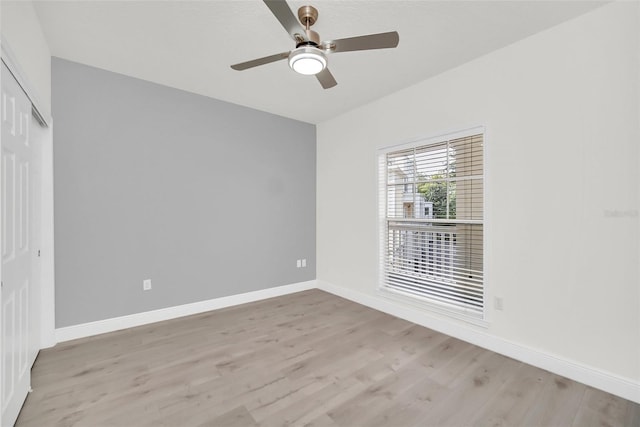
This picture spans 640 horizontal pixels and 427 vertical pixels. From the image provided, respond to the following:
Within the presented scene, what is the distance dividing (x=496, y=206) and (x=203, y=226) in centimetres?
329

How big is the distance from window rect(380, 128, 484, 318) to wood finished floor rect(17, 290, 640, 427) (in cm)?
54

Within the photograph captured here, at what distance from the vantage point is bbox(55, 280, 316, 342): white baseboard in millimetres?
2857

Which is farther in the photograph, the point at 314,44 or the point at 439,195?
the point at 439,195

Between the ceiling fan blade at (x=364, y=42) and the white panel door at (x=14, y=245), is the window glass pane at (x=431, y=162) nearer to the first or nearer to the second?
the ceiling fan blade at (x=364, y=42)

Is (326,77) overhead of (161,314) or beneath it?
overhead

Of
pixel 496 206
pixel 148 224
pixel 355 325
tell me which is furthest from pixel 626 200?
pixel 148 224

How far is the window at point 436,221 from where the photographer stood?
2871 mm

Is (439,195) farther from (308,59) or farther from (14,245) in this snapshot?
(14,245)

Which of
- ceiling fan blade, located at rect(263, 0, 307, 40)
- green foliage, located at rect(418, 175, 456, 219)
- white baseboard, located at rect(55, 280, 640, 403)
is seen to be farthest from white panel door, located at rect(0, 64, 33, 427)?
green foliage, located at rect(418, 175, 456, 219)

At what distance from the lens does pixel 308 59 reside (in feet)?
6.04

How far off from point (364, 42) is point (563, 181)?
190 centimetres

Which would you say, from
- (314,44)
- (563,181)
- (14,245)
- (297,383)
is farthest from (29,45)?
(563,181)

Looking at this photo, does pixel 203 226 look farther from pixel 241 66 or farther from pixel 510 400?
pixel 510 400

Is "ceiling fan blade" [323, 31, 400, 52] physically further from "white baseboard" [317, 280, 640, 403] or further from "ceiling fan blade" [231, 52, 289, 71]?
"white baseboard" [317, 280, 640, 403]
